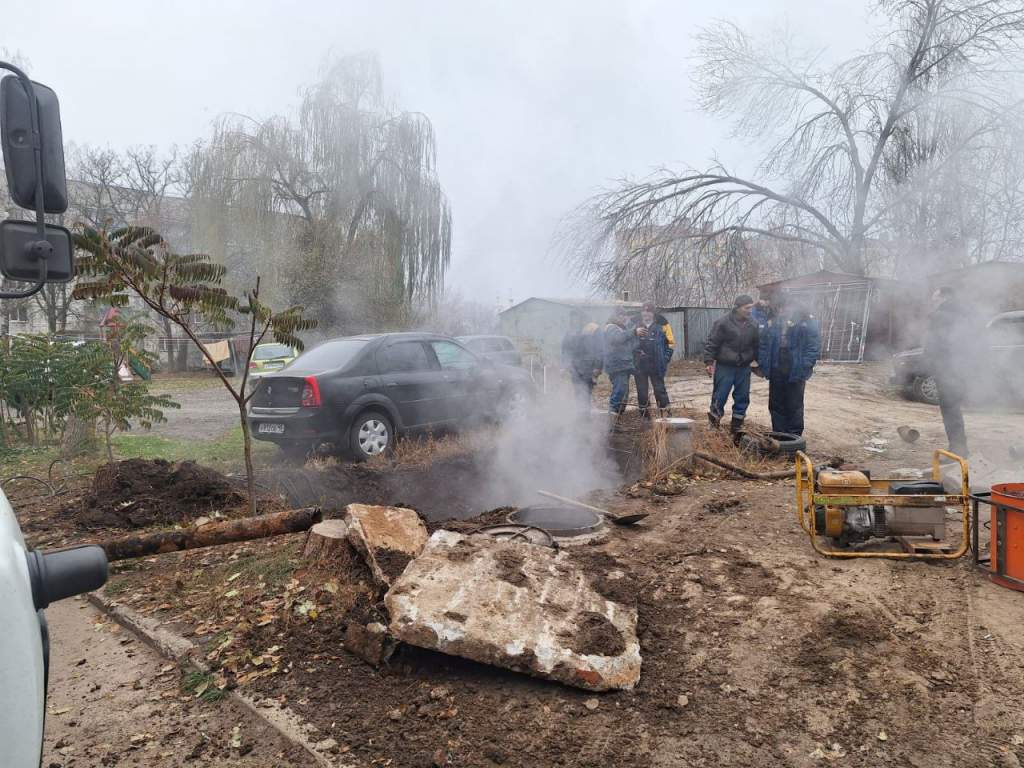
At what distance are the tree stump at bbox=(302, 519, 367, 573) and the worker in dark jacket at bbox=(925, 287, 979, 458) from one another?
6252mm

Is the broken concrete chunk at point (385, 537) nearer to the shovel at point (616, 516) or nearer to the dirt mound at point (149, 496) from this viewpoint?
the shovel at point (616, 516)

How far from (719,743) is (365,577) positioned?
215cm

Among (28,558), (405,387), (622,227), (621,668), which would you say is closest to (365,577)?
(621,668)

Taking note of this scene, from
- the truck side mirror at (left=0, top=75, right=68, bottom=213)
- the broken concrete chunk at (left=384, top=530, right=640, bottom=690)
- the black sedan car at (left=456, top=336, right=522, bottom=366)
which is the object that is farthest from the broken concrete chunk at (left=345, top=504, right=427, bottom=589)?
the black sedan car at (left=456, top=336, right=522, bottom=366)

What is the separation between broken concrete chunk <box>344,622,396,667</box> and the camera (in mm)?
3055

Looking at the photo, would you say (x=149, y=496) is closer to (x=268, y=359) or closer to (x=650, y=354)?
(x=650, y=354)

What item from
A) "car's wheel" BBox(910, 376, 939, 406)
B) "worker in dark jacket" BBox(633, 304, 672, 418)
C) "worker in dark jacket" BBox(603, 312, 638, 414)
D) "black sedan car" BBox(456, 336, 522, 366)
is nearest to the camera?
"worker in dark jacket" BBox(603, 312, 638, 414)

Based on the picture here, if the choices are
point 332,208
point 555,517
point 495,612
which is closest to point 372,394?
point 555,517

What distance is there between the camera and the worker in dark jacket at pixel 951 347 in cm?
670

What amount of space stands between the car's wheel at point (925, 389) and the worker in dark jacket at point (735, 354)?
254 inches

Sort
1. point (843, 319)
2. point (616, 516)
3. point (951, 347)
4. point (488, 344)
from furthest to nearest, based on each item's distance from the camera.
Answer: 1. point (843, 319)
2. point (488, 344)
3. point (951, 347)
4. point (616, 516)

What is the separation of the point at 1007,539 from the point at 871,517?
0.71 m

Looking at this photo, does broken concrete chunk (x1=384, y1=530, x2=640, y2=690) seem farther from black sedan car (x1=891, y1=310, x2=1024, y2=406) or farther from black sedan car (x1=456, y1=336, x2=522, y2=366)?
black sedan car (x1=456, y1=336, x2=522, y2=366)

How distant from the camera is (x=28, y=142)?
2.12 metres
